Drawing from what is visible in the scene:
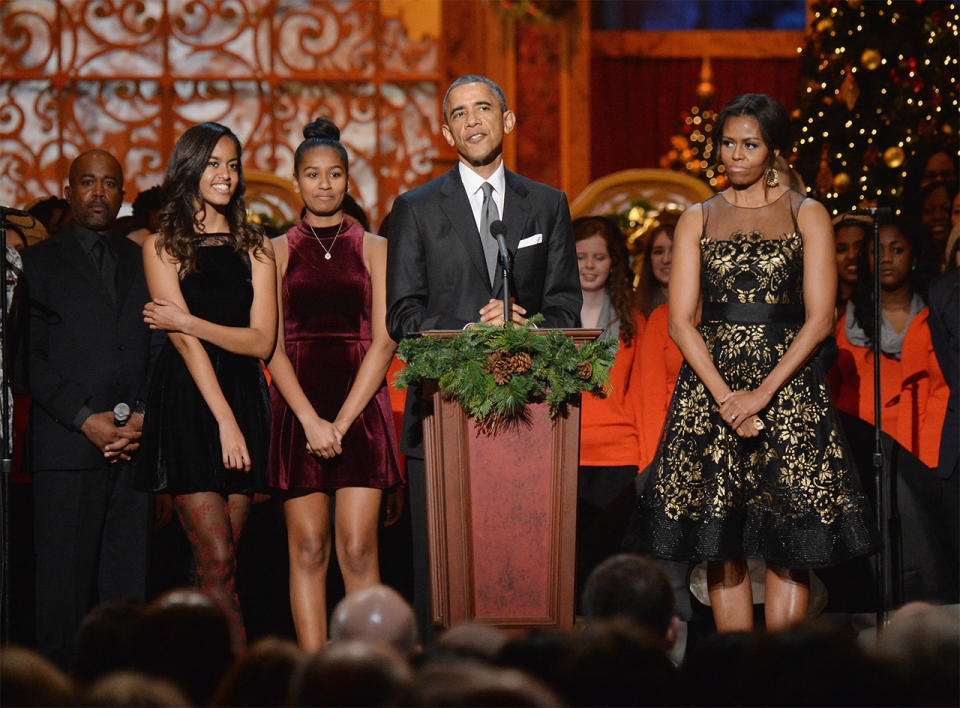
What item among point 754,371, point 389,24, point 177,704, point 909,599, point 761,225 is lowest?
point 909,599

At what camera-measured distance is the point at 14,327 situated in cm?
409

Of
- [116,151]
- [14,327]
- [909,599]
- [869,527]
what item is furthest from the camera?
[116,151]

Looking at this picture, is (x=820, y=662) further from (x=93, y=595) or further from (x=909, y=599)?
(x=93, y=595)

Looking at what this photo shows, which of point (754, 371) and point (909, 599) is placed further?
point (909, 599)

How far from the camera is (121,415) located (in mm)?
3963

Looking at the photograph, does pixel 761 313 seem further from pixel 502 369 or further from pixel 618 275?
pixel 618 275

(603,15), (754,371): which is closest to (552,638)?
(754,371)

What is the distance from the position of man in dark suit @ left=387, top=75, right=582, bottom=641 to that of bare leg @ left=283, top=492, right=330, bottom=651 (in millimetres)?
348

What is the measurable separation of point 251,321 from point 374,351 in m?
0.38

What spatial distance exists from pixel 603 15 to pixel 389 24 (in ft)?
6.03

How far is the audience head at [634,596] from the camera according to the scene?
8.01 feet

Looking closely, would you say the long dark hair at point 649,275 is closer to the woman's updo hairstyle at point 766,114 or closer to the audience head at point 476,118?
the woman's updo hairstyle at point 766,114

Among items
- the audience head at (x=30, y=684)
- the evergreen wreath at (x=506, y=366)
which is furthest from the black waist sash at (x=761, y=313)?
the audience head at (x=30, y=684)

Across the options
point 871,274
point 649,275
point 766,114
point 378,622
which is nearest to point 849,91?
point 871,274
